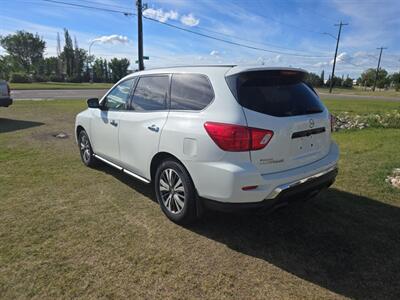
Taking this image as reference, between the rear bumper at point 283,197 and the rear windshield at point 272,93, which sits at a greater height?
the rear windshield at point 272,93

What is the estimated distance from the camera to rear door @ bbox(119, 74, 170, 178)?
358cm

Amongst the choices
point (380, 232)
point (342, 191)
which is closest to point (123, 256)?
point (380, 232)

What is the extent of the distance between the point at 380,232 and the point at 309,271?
1223mm

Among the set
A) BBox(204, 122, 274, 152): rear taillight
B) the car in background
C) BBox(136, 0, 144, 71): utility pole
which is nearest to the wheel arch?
BBox(204, 122, 274, 152): rear taillight

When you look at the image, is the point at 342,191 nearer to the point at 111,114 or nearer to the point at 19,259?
the point at 111,114

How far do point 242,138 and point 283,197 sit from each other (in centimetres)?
72

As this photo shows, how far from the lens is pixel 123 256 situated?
292 cm

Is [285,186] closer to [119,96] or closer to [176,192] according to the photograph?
[176,192]

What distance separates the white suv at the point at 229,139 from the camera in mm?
2783

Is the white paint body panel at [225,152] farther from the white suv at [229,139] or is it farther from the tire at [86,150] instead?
the tire at [86,150]

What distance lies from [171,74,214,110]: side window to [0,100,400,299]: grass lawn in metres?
1.23

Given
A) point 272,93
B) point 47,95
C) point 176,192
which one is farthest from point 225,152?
point 47,95

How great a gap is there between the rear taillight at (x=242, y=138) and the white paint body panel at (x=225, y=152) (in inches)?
1.8

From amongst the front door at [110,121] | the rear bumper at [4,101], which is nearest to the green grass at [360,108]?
the front door at [110,121]
